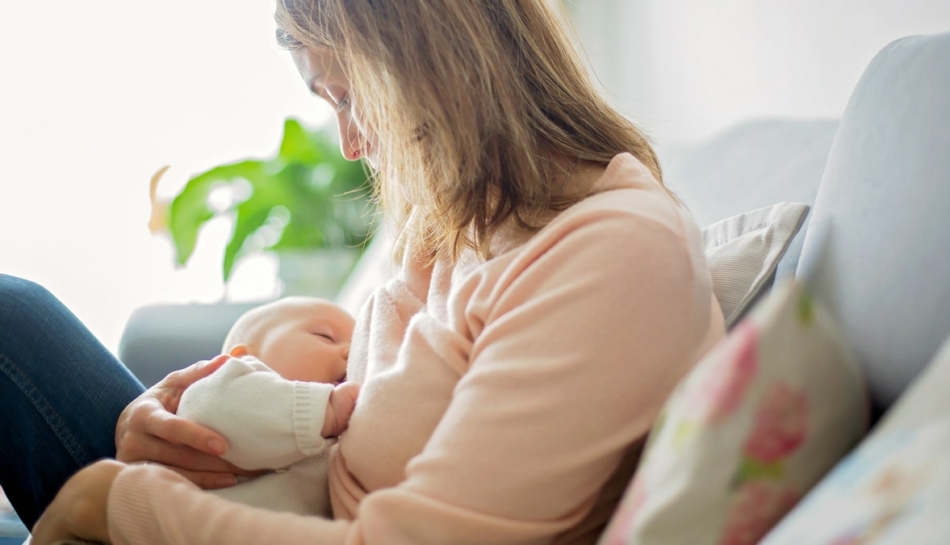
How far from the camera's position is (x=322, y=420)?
0.86 meters

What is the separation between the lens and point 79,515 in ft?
2.63

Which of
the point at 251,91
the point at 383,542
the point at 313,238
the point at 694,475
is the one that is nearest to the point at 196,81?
the point at 251,91

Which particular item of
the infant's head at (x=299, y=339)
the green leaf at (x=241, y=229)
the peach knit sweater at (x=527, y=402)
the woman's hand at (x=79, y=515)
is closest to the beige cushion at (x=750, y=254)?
the peach knit sweater at (x=527, y=402)

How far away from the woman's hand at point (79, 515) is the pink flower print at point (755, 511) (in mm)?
591

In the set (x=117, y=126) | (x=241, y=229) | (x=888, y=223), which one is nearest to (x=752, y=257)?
(x=888, y=223)

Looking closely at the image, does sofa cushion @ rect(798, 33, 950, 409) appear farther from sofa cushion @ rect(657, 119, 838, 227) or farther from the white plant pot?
the white plant pot

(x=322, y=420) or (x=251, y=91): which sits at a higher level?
(x=251, y=91)

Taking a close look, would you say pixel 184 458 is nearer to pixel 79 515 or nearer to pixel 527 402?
pixel 79 515

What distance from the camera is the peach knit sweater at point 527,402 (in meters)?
0.67

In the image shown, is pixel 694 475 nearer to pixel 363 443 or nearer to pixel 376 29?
pixel 363 443

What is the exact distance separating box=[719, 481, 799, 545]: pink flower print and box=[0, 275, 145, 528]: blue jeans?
31.5 inches

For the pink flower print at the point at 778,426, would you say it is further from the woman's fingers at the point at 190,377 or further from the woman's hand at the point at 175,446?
the woman's fingers at the point at 190,377

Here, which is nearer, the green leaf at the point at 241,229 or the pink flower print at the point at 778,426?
the pink flower print at the point at 778,426

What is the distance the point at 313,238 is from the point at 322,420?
6.86 feet
